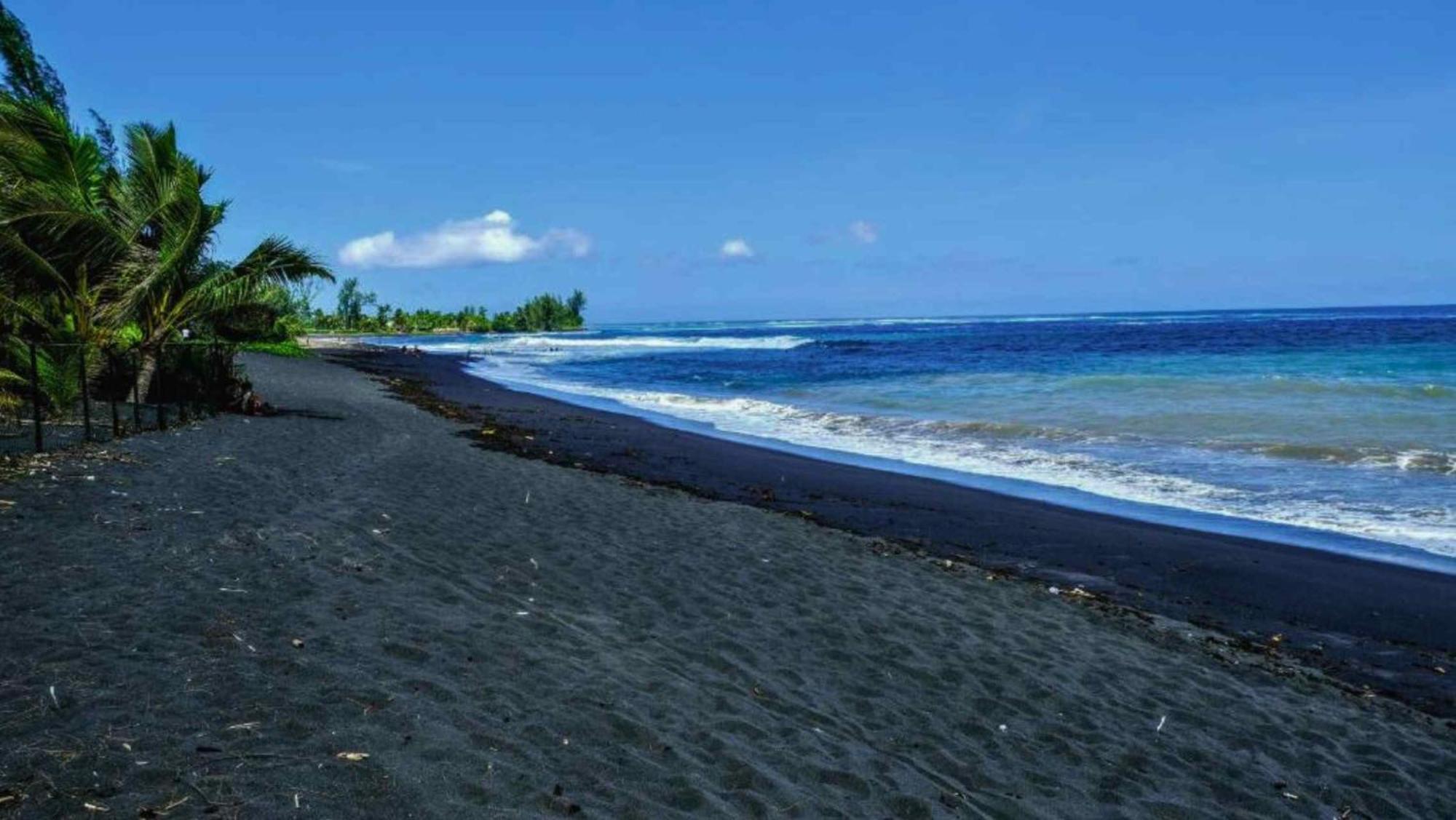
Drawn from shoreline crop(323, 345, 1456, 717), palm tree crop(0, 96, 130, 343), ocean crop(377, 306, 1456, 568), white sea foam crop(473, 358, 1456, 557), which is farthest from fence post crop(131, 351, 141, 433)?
white sea foam crop(473, 358, 1456, 557)

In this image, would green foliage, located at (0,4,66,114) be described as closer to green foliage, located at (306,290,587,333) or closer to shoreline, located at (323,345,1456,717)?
shoreline, located at (323,345,1456,717)

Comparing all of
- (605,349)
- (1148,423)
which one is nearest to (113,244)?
(1148,423)

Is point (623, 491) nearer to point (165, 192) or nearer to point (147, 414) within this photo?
point (147, 414)

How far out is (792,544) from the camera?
9562 millimetres

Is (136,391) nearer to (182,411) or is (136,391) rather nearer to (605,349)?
(182,411)

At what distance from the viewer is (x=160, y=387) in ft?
45.1

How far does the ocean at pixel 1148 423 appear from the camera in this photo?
12.6m

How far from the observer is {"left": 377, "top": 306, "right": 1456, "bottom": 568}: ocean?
1257 cm

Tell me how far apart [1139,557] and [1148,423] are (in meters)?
12.7

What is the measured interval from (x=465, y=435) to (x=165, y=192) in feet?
23.0

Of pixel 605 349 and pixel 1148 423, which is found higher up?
pixel 605 349

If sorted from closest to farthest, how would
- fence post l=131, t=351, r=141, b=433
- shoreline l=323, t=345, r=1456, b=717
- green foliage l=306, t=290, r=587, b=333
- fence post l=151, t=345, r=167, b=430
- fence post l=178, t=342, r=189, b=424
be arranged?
shoreline l=323, t=345, r=1456, b=717, fence post l=131, t=351, r=141, b=433, fence post l=151, t=345, r=167, b=430, fence post l=178, t=342, r=189, b=424, green foliage l=306, t=290, r=587, b=333

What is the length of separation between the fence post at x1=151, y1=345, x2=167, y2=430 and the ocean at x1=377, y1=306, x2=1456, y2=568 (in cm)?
1121

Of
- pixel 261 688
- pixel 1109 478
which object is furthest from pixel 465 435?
pixel 261 688
